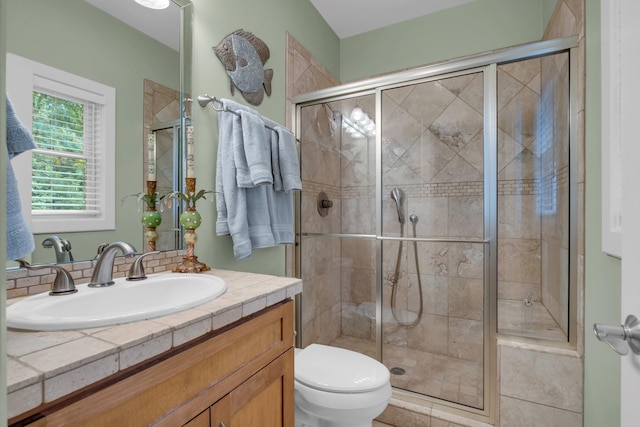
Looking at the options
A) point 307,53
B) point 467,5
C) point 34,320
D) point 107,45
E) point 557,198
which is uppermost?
point 467,5

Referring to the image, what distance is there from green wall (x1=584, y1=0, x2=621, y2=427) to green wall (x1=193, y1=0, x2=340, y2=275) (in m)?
1.50

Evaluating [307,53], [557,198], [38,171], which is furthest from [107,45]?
[557,198]

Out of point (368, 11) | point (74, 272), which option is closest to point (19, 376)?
point (74, 272)

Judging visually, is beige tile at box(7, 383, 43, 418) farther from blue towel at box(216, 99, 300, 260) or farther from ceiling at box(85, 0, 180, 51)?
ceiling at box(85, 0, 180, 51)

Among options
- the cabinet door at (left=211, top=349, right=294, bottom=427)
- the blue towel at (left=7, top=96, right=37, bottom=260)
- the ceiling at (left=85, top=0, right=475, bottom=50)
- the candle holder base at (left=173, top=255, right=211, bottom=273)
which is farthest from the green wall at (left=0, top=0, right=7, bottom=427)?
the ceiling at (left=85, top=0, right=475, bottom=50)

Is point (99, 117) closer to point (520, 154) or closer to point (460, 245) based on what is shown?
point (460, 245)

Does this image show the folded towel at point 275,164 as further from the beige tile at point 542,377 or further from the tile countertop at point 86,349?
the beige tile at point 542,377

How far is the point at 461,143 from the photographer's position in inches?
70.3

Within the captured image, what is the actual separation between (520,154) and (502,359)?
110 centimetres

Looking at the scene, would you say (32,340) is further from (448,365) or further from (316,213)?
(448,365)

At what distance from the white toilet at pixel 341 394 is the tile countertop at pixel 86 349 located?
25.6 inches

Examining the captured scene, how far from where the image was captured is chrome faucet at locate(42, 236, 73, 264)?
2.86ft

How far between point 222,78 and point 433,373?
6.75ft

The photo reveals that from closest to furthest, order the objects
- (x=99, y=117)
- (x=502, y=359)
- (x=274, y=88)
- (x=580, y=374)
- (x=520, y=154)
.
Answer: (x=99, y=117)
(x=580, y=374)
(x=502, y=359)
(x=520, y=154)
(x=274, y=88)
